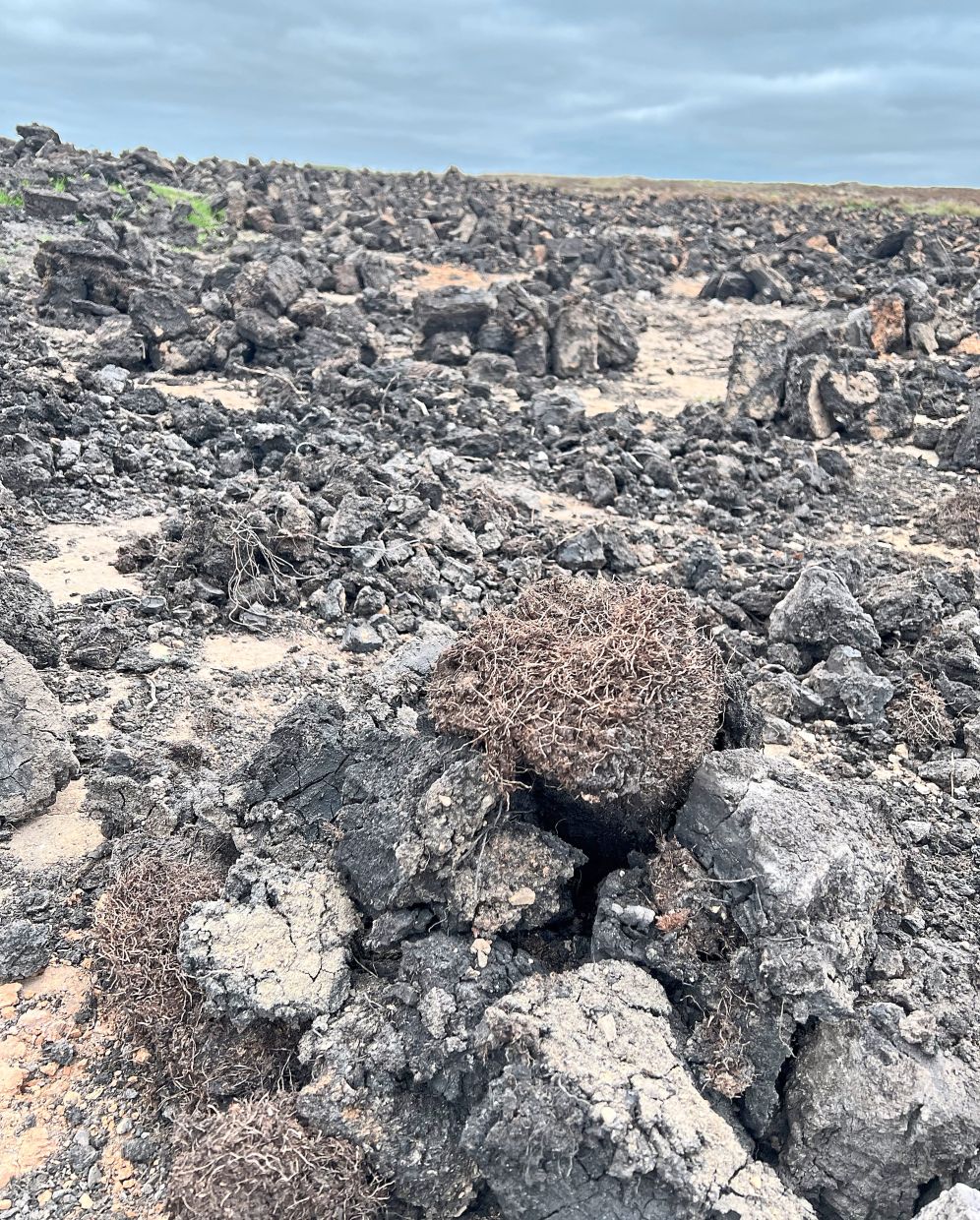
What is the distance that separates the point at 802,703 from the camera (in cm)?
609

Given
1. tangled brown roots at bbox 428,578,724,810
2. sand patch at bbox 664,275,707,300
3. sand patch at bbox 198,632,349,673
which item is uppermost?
sand patch at bbox 664,275,707,300

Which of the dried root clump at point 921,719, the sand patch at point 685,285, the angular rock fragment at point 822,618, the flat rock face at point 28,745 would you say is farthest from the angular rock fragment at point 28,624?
the sand patch at point 685,285

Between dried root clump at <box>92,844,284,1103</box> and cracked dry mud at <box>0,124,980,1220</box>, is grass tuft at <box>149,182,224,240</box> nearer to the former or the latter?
cracked dry mud at <box>0,124,980,1220</box>

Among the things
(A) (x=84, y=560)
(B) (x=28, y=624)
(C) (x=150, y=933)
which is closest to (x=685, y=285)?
(A) (x=84, y=560)

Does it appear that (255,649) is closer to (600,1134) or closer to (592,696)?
(592,696)

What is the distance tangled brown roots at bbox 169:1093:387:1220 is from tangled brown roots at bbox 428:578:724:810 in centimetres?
140

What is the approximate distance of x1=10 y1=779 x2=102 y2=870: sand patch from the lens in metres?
4.61

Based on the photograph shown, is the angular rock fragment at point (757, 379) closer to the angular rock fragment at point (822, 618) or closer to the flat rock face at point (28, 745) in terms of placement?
the angular rock fragment at point (822, 618)

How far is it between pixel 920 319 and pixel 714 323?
474cm

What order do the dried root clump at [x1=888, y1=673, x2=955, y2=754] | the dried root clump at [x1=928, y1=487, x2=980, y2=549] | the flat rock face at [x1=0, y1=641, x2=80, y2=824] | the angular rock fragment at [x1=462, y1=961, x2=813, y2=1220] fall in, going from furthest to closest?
1. the dried root clump at [x1=928, y1=487, x2=980, y2=549]
2. the dried root clump at [x1=888, y1=673, x2=955, y2=754]
3. the flat rock face at [x1=0, y1=641, x2=80, y2=824]
4. the angular rock fragment at [x1=462, y1=961, x2=813, y2=1220]

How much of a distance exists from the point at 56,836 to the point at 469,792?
2527 millimetres

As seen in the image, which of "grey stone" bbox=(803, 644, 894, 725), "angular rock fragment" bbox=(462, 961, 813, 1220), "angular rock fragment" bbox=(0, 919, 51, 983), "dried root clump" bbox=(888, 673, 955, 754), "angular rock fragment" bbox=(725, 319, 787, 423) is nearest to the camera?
"angular rock fragment" bbox=(462, 961, 813, 1220)

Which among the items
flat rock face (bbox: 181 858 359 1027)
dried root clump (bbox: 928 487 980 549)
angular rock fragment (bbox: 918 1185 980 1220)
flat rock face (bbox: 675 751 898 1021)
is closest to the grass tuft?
dried root clump (bbox: 928 487 980 549)

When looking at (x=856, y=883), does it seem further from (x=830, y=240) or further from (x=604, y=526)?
(x=830, y=240)
